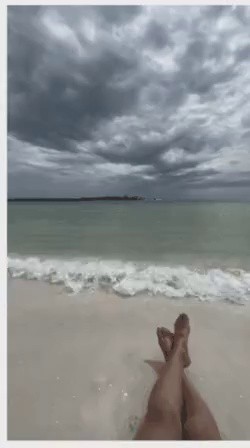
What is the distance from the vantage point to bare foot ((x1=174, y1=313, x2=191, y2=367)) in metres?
1.56

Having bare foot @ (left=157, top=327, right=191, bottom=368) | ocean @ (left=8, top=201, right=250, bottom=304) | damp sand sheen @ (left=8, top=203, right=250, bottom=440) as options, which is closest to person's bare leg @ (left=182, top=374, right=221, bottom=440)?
damp sand sheen @ (left=8, top=203, right=250, bottom=440)

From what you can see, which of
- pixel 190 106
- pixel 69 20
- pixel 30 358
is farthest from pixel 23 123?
pixel 30 358

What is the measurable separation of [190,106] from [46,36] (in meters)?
1.11

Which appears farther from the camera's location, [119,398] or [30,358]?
[30,358]

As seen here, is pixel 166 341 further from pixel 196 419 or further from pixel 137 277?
pixel 137 277

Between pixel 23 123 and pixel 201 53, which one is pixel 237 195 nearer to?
pixel 201 53

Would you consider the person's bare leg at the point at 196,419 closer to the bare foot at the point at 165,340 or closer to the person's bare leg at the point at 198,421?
the person's bare leg at the point at 198,421

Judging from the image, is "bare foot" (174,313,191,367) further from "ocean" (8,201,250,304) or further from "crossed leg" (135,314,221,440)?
"ocean" (8,201,250,304)

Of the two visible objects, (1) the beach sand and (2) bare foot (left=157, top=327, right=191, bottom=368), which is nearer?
(1) the beach sand

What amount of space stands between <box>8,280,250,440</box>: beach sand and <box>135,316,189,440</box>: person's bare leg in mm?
97

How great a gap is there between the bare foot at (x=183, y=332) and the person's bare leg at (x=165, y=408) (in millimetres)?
105

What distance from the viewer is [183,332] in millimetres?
1710

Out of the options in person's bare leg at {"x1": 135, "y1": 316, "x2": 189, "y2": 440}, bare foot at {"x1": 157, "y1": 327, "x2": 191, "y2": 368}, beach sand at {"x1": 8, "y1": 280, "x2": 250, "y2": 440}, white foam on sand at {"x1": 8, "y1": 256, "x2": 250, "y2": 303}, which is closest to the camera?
person's bare leg at {"x1": 135, "y1": 316, "x2": 189, "y2": 440}

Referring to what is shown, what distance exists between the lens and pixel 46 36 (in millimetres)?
1843
